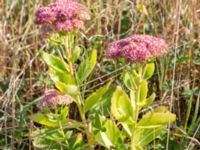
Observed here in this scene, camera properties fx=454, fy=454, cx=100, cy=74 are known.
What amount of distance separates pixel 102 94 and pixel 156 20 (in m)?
0.87

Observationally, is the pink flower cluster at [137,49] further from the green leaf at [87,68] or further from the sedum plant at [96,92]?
the green leaf at [87,68]

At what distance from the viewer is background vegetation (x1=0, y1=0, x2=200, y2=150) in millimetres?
1763

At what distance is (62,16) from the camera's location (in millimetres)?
1371

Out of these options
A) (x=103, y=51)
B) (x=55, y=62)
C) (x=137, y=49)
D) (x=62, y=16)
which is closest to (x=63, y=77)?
(x=55, y=62)

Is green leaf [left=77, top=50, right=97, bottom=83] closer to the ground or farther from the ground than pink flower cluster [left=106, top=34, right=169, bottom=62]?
closer to the ground

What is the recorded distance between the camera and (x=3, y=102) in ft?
5.98

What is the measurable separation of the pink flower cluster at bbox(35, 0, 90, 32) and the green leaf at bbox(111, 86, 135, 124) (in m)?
0.23

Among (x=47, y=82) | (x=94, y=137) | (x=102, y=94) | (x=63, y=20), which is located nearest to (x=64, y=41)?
(x=63, y=20)

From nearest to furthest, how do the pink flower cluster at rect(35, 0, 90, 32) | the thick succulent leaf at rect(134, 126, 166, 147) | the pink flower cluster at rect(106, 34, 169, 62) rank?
1. the pink flower cluster at rect(106, 34, 169, 62)
2. the pink flower cluster at rect(35, 0, 90, 32)
3. the thick succulent leaf at rect(134, 126, 166, 147)

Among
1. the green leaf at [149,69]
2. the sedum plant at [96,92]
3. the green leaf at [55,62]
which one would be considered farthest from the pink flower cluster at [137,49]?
the green leaf at [55,62]

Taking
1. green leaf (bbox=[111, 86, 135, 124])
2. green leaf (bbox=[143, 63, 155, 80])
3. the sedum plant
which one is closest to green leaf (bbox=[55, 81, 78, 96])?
the sedum plant

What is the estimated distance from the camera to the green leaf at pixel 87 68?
1.42 meters

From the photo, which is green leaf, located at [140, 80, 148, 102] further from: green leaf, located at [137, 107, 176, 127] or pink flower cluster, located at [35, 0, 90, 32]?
pink flower cluster, located at [35, 0, 90, 32]

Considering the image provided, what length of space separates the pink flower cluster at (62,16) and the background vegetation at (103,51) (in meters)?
0.39
